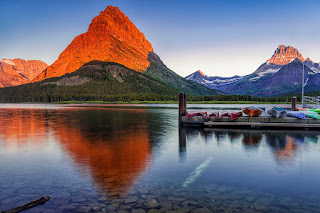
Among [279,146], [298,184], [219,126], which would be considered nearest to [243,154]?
[279,146]

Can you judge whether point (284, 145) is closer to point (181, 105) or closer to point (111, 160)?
point (111, 160)

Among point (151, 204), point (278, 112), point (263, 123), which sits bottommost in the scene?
point (151, 204)

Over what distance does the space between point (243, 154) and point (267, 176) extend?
17.9 ft

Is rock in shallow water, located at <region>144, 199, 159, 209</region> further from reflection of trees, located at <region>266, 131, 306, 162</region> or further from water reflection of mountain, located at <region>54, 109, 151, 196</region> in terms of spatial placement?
reflection of trees, located at <region>266, 131, 306, 162</region>

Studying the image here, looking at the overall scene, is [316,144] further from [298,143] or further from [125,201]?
[125,201]

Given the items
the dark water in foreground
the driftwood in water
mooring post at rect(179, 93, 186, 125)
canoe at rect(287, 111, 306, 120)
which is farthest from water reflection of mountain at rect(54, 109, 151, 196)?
canoe at rect(287, 111, 306, 120)

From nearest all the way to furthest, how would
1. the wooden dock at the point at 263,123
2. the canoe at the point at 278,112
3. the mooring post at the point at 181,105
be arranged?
the wooden dock at the point at 263,123, the canoe at the point at 278,112, the mooring post at the point at 181,105

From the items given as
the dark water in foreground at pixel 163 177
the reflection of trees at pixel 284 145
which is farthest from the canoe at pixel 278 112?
the dark water in foreground at pixel 163 177

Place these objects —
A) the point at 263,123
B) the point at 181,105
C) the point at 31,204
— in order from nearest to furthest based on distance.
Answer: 1. the point at 31,204
2. the point at 263,123
3. the point at 181,105

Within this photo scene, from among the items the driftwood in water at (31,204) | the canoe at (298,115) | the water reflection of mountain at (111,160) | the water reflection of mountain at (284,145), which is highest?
the canoe at (298,115)

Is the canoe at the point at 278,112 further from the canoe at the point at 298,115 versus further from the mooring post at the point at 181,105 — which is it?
the mooring post at the point at 181,105

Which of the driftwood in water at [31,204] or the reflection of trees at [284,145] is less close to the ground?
the driftwood in water at [31,204]

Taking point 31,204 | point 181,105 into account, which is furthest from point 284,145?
point 31,204

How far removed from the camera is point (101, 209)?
363 inches
